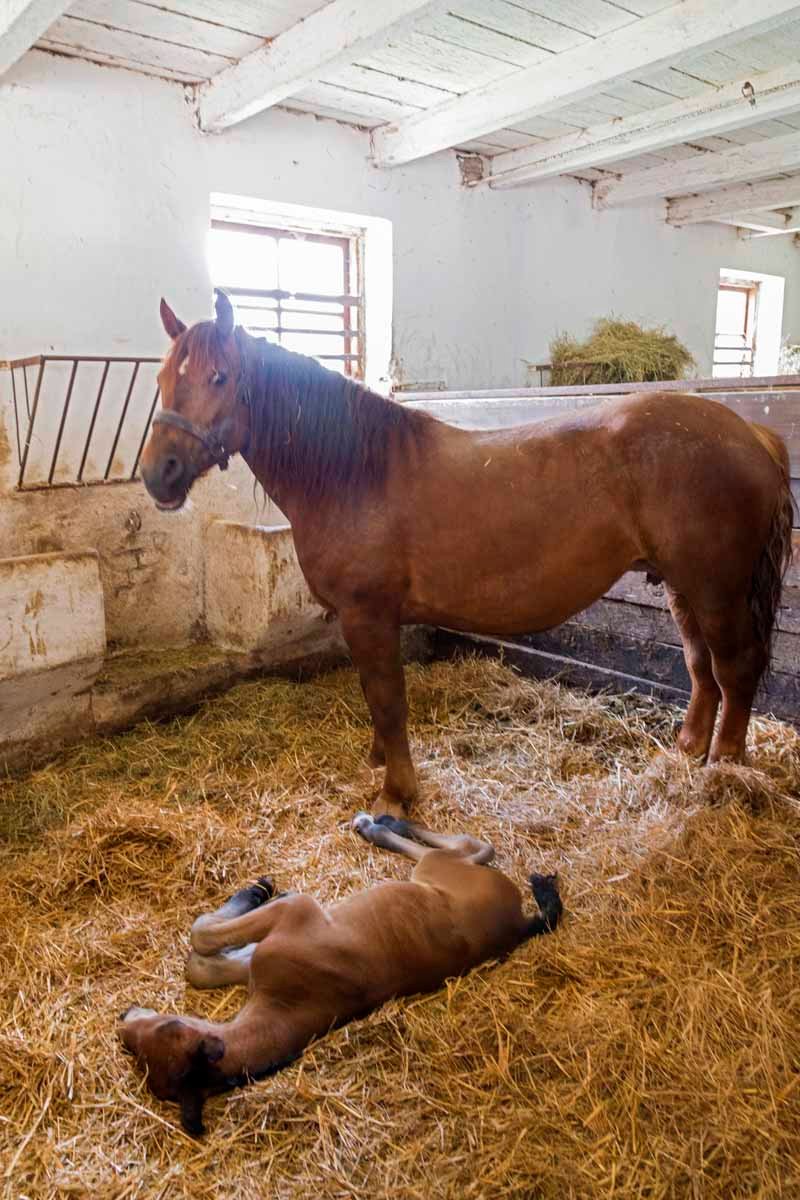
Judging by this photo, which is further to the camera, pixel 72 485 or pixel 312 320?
pixel 312 320

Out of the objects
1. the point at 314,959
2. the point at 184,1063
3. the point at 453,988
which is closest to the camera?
the point at 184,1063

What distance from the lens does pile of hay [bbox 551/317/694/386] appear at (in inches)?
184

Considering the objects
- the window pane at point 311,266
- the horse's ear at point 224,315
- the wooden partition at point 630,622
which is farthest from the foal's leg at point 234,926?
the window pane at point 311,266

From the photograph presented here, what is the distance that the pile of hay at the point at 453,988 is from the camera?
1.31 m

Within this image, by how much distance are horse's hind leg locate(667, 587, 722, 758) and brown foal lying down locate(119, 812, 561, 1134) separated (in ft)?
3.33

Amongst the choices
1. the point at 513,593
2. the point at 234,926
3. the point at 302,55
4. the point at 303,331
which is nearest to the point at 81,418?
the point at 303,331

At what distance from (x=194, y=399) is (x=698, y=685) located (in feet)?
6.13

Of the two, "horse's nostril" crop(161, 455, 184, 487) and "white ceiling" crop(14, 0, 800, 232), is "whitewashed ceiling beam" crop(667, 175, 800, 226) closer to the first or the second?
"white ceiling" crop(14, 0, 800, 232)

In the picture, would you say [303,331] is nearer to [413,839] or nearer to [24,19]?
[24,19]

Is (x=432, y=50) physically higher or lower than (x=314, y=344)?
higher

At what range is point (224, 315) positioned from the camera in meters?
2.22

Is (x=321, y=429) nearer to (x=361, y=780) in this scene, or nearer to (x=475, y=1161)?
(x=361, y=780)

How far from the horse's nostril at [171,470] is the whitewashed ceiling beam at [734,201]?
4.80 m

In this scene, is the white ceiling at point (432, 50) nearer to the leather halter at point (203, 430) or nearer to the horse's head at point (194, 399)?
the horse's head at point (194, 399)
